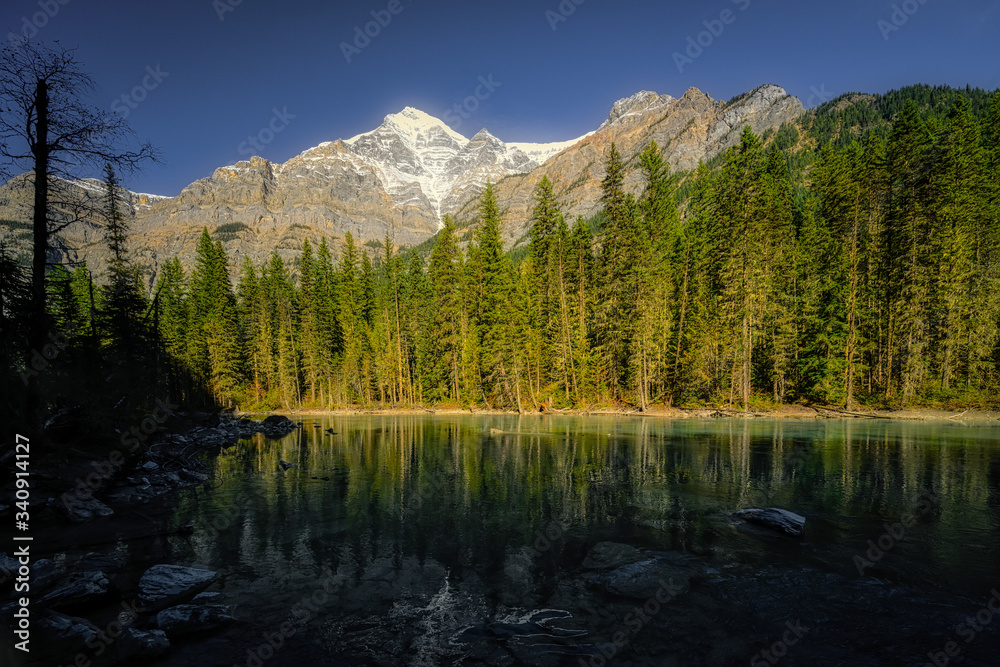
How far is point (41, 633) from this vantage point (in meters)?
6.04

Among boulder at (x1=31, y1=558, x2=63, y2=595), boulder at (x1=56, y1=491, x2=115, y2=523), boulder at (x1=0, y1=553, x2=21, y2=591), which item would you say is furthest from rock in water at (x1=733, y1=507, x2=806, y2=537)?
boulder at (x1=56, y1=491, x2=115, y2=523)

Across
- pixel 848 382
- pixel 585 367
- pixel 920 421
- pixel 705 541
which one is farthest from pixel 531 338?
pixel 705 541

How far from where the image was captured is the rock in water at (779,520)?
33.5 ft

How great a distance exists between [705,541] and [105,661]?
10828mm

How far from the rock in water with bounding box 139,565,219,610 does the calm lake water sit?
54 centimetres

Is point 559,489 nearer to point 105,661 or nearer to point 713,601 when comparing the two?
point 713,601

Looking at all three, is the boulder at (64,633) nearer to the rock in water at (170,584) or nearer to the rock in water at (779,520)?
the rock in water at (170,584)

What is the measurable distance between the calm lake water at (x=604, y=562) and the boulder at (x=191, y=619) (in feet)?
1.10

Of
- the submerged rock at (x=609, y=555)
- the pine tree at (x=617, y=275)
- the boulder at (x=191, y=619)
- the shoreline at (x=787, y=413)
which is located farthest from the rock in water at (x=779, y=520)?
the pine tree at (x=617, y=275)

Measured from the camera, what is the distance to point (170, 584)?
7562mm

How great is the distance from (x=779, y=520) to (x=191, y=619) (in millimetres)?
12295

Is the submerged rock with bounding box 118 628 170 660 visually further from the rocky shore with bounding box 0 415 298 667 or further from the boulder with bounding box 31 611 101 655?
the boulder with bounding box 31 611 101 655

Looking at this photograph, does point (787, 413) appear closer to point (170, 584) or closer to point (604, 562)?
point (604, 562)

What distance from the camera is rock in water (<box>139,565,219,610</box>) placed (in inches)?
283
